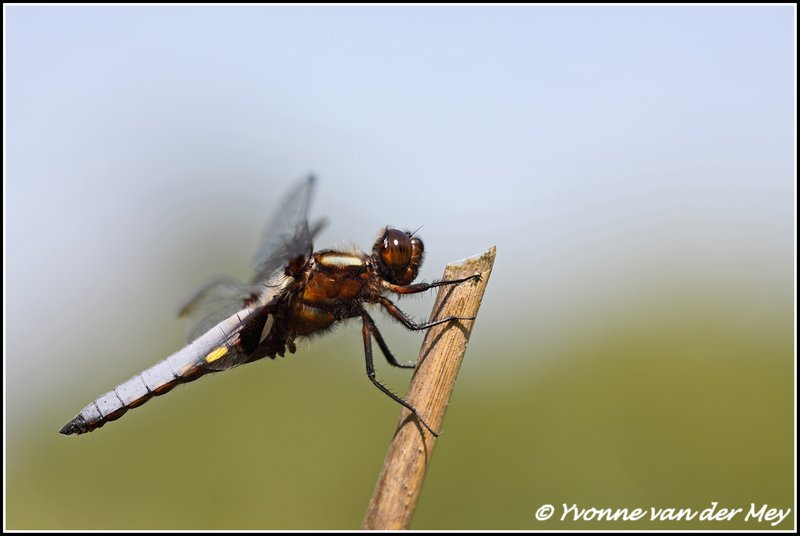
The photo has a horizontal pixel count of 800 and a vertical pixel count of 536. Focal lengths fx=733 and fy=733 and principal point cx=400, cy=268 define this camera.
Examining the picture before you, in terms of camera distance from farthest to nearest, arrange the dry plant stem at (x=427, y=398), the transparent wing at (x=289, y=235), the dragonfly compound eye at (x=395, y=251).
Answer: the dragonfly compound eye at (x=395, y=251), the transparent wing at (x=289, y=235), the dry plant stem at (x=427, y=398)

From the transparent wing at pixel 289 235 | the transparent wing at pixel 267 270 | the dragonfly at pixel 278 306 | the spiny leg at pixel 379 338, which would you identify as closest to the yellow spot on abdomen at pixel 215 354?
the dragonfly at pixel 278 306

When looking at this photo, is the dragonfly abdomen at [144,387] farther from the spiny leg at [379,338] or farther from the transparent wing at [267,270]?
the spiny leg at [379,338]

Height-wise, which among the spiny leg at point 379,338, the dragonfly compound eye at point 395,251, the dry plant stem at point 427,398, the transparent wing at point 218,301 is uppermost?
the transparent wing at point 218,301

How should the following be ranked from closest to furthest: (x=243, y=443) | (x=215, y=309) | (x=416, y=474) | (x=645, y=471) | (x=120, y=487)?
(x=416, y=474)
(x=215, y=309)
(x=645, y=471)
(x=120, y=487)
(x=243, y=443)

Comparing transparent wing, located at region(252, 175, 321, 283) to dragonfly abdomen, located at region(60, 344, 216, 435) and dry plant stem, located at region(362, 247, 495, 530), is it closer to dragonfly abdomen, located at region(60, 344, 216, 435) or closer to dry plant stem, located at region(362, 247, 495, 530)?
dragonfly abdomen, located at region(60, 344, 216, 435)

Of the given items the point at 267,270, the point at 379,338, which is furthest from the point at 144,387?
the point at 379,338

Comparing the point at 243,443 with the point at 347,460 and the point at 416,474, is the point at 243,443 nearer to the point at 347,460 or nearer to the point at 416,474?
the point at 347,460

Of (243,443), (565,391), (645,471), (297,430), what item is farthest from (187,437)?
(645,471)

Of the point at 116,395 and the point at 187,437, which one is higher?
the point at 187,437

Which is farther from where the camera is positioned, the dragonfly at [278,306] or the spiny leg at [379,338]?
the spiny leg at [379,338]
